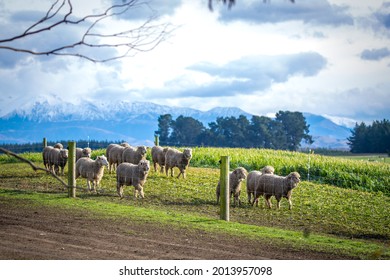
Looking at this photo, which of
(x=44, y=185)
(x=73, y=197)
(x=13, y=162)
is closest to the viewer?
(x=73, y=197)

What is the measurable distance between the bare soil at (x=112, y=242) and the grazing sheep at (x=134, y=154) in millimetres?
8019

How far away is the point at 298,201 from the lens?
1667 centimetres

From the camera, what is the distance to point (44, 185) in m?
18.4

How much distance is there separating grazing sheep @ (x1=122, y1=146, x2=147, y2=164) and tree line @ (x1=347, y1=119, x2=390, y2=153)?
1787 cm

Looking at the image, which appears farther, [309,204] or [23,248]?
[309,204]

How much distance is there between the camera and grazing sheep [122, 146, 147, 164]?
66.3ft

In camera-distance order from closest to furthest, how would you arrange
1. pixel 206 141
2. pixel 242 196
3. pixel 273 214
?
pixel 273 214
pixel 242 196
pixel 206 141

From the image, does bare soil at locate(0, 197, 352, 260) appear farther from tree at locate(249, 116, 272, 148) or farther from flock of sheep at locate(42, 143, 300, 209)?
tree at locate(249, 116, 272, 148)

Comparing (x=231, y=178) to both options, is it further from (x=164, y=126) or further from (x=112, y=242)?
(x=164, y=126)

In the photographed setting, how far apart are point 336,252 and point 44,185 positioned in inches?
443

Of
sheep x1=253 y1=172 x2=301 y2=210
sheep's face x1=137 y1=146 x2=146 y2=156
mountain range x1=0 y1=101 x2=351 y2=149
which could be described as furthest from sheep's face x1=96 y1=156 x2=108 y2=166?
mountain range x1=0 y1=101 x2=351 y2=149

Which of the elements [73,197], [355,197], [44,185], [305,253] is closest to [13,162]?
[44,185]

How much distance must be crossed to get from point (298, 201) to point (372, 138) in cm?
2081
